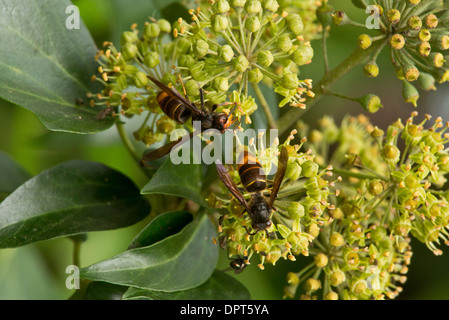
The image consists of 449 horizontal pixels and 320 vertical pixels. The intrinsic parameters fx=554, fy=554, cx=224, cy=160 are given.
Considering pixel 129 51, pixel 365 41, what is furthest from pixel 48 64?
pixel 365 41

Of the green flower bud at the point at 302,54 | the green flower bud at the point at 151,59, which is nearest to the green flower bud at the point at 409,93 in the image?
the green flower bud at the point at 302,54

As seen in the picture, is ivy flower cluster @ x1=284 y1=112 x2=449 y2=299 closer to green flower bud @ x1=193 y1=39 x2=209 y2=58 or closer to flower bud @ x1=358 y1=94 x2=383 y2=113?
flower bud @ x1=358 y1=94 x2=383 y2=113

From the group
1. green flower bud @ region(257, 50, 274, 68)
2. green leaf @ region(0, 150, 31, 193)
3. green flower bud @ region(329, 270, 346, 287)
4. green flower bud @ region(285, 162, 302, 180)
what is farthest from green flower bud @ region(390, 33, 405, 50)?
green leaf @ region(0, 150, 31, 193)

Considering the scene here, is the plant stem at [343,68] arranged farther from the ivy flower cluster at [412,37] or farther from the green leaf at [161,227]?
the green leaf at [161,227]

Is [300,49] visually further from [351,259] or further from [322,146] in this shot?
[322,146]

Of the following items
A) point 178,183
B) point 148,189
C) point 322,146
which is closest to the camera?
point 148,189

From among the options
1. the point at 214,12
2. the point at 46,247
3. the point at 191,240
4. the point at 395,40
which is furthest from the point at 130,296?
the point at 46,247

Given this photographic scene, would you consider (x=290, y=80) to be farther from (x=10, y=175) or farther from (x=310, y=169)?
(x=10, y=175)
